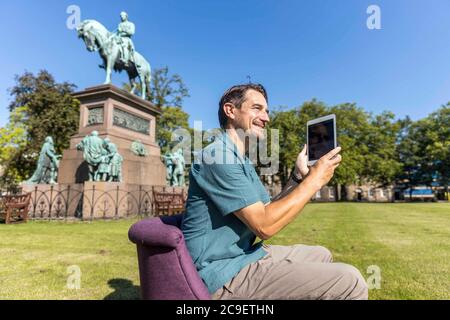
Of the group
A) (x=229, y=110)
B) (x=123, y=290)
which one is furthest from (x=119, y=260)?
(x=229, y=110)

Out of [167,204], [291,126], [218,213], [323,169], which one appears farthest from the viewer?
[291,126]

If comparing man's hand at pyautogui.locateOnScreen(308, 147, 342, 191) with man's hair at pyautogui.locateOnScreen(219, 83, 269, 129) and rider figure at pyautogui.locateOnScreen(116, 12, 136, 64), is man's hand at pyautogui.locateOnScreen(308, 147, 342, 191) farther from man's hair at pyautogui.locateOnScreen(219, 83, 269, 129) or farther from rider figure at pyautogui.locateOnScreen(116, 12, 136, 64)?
rider figure at pyautogui.locateOnScreen(116, 12, 136, 64)

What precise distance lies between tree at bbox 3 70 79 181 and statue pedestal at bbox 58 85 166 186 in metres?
18.1

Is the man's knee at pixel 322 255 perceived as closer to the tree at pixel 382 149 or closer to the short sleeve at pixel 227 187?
the short sleeve at pixel 227 187

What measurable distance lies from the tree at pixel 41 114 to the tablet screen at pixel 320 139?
32756 millimetres

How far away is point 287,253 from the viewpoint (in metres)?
2.30

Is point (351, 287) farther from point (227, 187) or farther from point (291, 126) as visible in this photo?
point (291, 126)

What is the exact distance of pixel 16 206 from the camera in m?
10.8

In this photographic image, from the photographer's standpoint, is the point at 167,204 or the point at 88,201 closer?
the point at 88,201

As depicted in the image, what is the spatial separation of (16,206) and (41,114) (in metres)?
25.2

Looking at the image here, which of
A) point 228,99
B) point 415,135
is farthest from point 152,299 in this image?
point 415,135

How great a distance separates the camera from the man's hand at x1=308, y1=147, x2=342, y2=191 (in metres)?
1.91

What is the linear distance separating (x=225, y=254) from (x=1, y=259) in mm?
5418
